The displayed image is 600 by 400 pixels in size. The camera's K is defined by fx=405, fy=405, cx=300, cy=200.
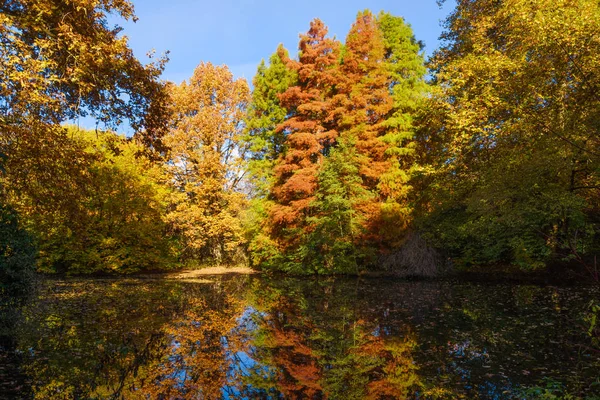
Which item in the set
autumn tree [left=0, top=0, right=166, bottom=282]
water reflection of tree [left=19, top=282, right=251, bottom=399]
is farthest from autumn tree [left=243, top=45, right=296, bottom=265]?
autumn tree [left=0, top=0, right=166, bottom=282]

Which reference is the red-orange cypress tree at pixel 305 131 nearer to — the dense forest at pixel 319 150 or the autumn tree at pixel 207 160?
the dense forest at pixel 319 150

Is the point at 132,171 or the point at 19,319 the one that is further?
the point at 132,171

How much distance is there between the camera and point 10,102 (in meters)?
7.29

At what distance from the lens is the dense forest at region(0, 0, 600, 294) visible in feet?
26.1

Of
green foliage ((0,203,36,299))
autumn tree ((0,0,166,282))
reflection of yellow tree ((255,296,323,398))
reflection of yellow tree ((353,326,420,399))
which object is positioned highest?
autumn tree ((0,0,166,282))

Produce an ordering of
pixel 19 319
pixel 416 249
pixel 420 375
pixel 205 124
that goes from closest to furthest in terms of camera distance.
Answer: pixel 420 375 < pixel 19 319 < pixel 416 249 < pixel 205 124

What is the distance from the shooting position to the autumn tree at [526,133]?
12.0 metres

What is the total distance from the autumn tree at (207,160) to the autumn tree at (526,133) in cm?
1455

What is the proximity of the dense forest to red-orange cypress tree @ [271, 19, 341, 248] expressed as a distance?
5.2 inches

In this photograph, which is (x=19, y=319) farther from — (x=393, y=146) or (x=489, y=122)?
(x=393, y=146)

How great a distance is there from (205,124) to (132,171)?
629cm

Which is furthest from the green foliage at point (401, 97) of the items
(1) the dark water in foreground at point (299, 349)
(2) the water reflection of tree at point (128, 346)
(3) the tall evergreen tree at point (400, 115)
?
(2) the water reflection of tree at point (128, 346)

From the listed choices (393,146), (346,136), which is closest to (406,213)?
(393,146)

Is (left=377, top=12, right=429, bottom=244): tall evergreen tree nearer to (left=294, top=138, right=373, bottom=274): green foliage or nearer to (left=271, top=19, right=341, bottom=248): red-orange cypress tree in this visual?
(left=294, top=138, right=373, bottom=274): green foliage
